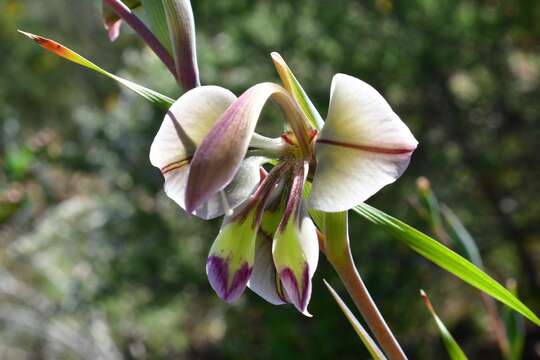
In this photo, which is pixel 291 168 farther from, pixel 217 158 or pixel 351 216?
pixel 351 216

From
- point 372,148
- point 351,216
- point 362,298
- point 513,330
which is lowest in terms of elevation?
point 351,216

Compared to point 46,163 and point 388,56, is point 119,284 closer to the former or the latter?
point 46,163

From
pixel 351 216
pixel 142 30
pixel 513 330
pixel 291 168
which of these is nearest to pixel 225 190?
pixel 291 168

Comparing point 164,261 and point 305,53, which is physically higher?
point 305,53

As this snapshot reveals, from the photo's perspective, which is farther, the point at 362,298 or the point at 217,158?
the point at 362,298

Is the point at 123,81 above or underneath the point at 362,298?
above

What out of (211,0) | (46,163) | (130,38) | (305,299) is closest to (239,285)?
(305,299)

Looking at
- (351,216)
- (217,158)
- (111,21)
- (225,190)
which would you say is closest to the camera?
(217,158)
